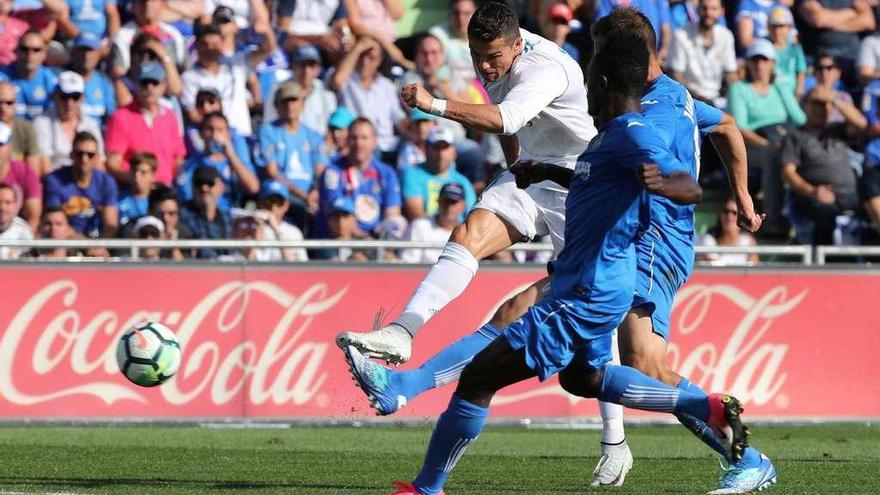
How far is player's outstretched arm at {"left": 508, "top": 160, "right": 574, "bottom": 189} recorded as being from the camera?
720 centimetres

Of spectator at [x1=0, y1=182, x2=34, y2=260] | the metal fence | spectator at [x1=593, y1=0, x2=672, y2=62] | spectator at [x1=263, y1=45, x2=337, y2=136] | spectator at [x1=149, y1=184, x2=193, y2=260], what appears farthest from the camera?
spectator at [x1=593, y1=0, x2=672, y2=62]

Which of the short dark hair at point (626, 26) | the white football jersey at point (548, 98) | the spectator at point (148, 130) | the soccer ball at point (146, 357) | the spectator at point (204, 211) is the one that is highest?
the short dark hair at point (626, 26)

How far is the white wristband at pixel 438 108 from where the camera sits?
780cm

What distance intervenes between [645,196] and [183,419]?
24.4 feet

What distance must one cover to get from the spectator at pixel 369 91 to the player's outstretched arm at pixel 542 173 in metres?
9.23

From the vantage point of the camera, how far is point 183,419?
1341cm

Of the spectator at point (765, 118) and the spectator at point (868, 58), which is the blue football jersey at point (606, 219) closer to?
the spectator at point (765, 118)

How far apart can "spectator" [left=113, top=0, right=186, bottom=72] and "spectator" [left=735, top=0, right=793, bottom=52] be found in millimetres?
6318

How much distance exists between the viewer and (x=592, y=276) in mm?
6668

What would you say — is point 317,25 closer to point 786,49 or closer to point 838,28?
point 786,49

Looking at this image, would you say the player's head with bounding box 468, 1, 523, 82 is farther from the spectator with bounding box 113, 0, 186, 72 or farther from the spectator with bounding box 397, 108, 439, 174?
the spectator with bounding box 113, 0, 186, 72

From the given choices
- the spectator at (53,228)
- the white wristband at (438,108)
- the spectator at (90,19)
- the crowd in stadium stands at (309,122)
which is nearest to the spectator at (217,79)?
the crowd in stadium stands at (309,122)

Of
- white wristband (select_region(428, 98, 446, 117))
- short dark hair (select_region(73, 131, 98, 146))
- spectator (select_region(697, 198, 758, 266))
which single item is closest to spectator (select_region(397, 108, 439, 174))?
spectator (select_region(697, 198, 758, 266))

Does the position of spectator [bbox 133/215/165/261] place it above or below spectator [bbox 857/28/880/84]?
above
